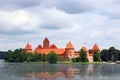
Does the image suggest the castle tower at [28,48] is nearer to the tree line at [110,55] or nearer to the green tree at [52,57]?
the tree line at [110,55]

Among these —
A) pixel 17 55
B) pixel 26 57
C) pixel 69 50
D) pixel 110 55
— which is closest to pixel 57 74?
pixel 26 57

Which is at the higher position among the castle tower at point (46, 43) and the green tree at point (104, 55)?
the castle tower at point (46, 43)

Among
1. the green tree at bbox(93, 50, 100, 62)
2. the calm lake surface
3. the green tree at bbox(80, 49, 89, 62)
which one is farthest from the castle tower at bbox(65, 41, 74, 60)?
the calm lake surface

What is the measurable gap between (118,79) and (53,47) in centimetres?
9963

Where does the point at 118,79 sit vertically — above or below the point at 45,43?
below

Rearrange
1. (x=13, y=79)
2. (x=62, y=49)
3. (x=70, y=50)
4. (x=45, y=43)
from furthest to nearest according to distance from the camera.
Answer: (x=45, y=43)
(x=62, y=49)
(x=70, y=50)
(x=13, y=79)

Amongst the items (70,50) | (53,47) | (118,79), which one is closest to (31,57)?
(70,50)

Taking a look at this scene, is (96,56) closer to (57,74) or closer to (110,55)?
(110,55)

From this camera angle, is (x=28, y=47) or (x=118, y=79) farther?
(x=28, y=47)

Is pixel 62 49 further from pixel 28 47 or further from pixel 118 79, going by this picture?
pixel 118 79

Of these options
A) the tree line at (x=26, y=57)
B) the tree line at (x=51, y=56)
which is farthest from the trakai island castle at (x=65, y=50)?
the tree line at (x=26, y=57)

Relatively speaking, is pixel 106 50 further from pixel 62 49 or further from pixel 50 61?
pixel 50 61

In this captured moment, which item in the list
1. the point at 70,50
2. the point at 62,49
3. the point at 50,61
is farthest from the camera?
the point at 62,49

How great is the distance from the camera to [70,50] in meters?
118
